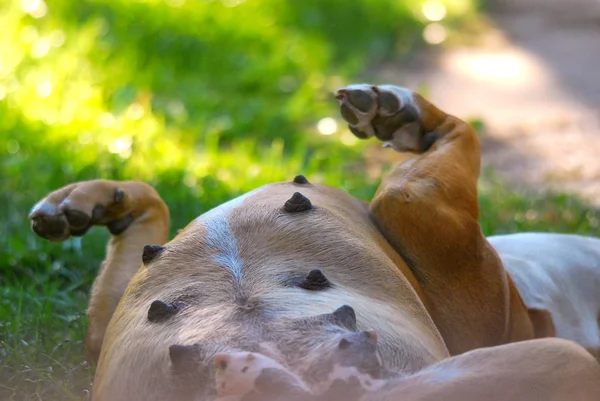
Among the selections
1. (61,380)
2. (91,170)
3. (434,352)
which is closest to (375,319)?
(434,352)

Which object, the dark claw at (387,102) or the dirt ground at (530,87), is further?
the dirt ground at (530,87)

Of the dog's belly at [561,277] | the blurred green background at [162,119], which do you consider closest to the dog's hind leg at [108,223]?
the blurred green background at [162,119]

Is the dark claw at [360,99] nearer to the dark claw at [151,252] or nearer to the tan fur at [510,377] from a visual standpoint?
the dark claw at [151,252]

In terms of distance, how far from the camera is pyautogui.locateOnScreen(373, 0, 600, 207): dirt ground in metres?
6.36

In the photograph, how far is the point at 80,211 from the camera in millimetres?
3492

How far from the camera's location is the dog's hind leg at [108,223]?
3395 mm

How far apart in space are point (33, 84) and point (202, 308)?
4027 mm

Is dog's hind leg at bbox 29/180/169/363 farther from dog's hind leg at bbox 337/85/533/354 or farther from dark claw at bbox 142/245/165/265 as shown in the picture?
dog's hind leg at bbox 337/85/533/354

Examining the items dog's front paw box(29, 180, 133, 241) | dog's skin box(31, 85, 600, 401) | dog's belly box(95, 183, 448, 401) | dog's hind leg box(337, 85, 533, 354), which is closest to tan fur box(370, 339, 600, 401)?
dog's skin box(31, 85, 600, 401)

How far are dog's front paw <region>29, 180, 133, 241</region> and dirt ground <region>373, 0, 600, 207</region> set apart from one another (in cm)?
280

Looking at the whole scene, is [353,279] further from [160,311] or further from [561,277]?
A: [561,277]

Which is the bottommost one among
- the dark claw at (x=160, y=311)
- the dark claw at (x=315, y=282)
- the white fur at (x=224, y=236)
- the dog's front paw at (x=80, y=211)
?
the dog's front paw at (x=80, y=211)

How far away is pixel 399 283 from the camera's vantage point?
9.28ft

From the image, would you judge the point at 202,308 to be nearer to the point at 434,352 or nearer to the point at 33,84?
the point at 434,352
